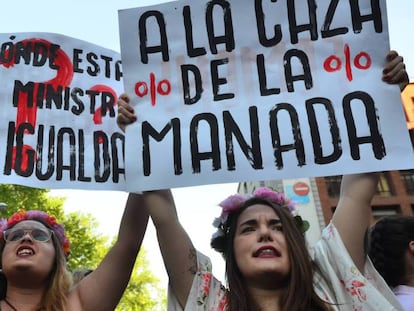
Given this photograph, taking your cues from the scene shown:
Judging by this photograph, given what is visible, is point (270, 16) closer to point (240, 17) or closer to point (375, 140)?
point (240, 17)

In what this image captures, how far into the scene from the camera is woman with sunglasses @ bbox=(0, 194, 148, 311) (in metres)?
2.21

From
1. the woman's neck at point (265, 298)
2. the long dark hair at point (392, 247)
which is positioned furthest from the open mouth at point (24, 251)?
the long dark hair at point (392, 247)

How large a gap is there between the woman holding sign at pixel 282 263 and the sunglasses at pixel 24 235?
0.62 metres

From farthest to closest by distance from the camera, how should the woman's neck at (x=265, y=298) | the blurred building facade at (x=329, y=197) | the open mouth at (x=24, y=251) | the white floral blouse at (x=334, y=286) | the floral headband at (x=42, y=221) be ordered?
1. the blurred building facade at (x=329, y=197)
2. the floral headband at (x=42, y=221)
3. the open mouth at (x=24, y=251)
4. the woman's neck at (x=265, y=298)
5. the white floral blouse at (x=334, y=286)

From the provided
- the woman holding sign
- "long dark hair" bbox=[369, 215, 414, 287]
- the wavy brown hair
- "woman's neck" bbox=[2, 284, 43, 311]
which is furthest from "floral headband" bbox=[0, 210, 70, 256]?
"long dark hair" bbox=[369, 215, 414, 287]

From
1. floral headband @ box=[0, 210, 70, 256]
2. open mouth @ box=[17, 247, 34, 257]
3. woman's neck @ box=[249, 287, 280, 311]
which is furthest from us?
floral headband @ box=[0, 210, 70, 256]

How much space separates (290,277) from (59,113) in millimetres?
1590

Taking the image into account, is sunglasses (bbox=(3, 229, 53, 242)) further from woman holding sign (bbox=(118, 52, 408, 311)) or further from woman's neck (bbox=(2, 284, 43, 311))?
woman holding sign (bbox=(118, 52, 408, 311))

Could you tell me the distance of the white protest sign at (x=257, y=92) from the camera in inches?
81.3

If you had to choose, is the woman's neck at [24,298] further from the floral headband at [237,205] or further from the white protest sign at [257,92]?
the floral headband at [237,205]

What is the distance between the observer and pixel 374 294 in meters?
1.84

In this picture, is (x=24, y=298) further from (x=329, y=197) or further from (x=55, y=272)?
(x=329, y=197)

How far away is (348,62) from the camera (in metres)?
2.18

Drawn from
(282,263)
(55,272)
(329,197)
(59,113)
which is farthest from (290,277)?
(329,197)
